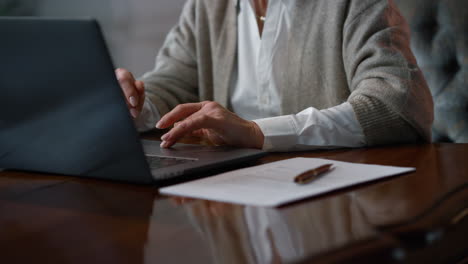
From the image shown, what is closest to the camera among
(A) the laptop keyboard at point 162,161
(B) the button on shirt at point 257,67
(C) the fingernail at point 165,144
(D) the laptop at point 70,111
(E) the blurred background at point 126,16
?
(D) the laptop at point 70,111

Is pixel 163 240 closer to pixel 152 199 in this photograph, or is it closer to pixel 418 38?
pixel 152 199

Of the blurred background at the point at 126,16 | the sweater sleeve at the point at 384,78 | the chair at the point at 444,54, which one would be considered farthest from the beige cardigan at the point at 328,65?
the blurred background at the point at 126,16

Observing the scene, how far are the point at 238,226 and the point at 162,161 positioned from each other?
32cm

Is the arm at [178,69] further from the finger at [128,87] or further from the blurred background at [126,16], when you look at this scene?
the blurred background at [126,16]

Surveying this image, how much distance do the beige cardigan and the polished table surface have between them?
13.0 inches

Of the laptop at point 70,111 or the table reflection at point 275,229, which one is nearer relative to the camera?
the table reflection at point 275,229

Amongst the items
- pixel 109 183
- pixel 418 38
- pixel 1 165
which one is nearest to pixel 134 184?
pixel 109 183

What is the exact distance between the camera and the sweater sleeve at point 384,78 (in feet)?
3.46

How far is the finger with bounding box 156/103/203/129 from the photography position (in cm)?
98

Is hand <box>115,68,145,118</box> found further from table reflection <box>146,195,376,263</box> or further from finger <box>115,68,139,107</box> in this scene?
table reflection <box>146,195,376,263</box>

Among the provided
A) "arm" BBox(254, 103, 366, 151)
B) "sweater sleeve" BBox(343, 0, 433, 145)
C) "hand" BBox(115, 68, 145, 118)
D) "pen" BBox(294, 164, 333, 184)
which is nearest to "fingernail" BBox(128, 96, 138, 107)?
"hand" BBox(115, 68, 145, 118)

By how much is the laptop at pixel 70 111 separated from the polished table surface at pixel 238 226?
5cm

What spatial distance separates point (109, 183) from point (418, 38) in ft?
3.98

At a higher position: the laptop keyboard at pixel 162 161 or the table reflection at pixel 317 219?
the table reflection at pixel 317 219
